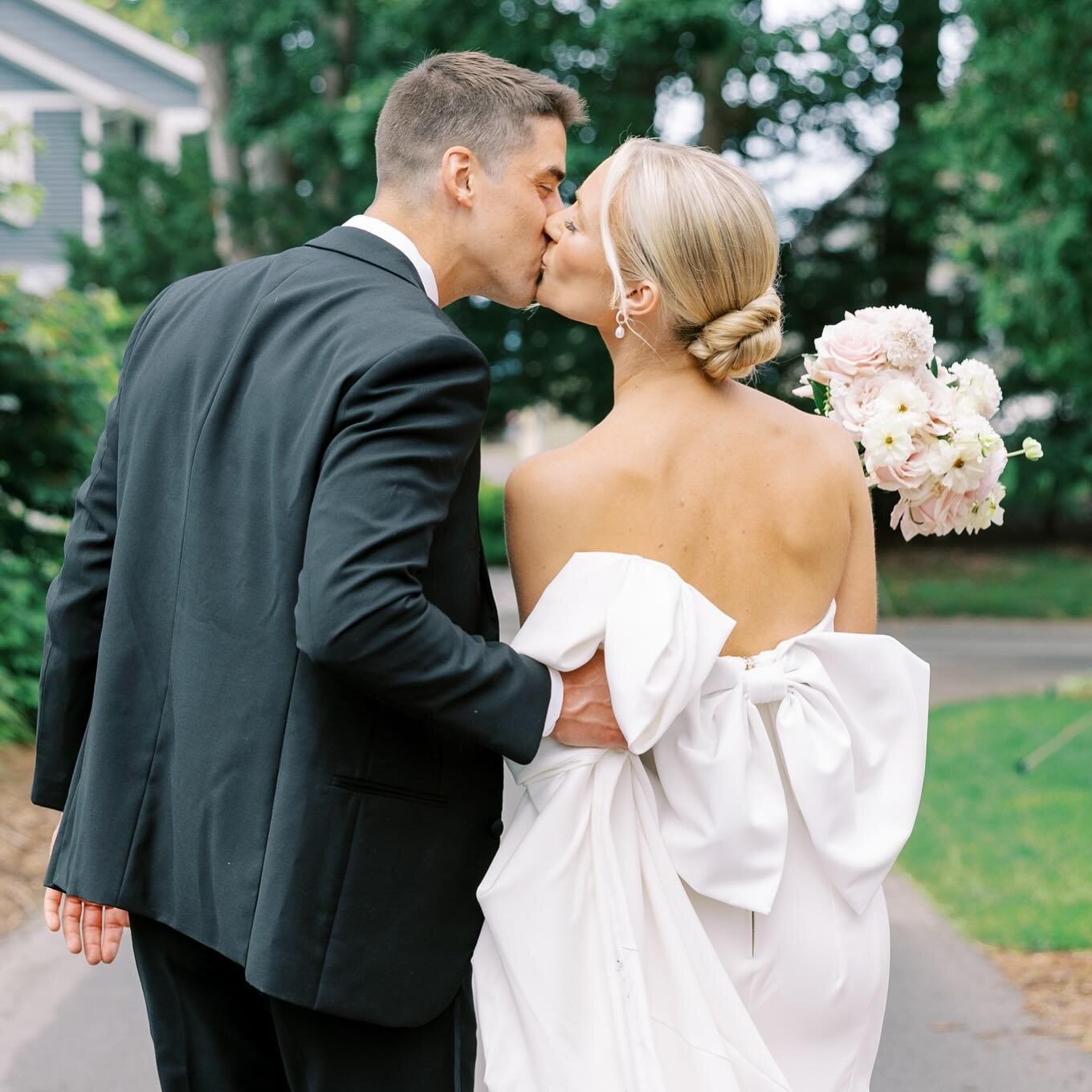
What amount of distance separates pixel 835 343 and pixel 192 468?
4.28ft

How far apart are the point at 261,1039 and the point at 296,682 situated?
0.76 metres

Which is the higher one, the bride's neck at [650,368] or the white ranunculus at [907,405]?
the bride's neck at [650,368]

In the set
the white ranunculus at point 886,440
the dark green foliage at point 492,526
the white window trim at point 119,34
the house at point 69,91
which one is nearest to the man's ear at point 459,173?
the white ranunculus at point 886,440

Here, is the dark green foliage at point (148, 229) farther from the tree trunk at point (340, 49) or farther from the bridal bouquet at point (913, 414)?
the bridal bouquet at point (913, 414)

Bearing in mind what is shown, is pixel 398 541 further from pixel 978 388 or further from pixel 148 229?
pixel 148 229

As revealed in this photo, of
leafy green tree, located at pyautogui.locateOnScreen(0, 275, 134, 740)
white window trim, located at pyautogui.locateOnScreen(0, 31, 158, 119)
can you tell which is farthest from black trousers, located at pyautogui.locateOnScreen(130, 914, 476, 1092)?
white window trim, located at pyautogui.locateOnScreen(0, 31, 158, 119)

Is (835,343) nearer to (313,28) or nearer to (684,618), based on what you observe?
(684,618)

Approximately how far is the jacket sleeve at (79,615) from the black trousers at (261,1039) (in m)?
0.37

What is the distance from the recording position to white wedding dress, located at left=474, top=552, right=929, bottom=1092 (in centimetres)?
231

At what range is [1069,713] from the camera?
10344 mm

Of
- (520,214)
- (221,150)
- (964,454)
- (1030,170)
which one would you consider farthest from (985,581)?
(520,214)

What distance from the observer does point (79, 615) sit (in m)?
2.60

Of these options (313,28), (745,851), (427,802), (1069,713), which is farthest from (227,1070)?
(313,28)

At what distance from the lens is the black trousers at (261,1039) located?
7.52 ft
